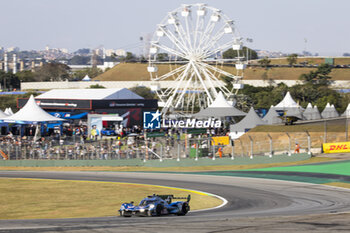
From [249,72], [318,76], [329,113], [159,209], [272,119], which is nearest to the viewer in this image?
[159,209]

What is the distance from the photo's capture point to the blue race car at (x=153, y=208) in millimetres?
18250

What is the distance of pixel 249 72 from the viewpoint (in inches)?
6171

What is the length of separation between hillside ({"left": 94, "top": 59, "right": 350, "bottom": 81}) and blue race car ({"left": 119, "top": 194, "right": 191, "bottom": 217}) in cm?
13000

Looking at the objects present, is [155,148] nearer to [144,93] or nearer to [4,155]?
[4,155]

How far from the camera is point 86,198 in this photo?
26875mm

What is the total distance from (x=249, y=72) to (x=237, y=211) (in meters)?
139

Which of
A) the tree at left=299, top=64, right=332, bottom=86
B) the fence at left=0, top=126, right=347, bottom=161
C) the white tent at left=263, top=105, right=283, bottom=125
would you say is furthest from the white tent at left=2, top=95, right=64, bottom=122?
the tree at left=299, top=64, right=332, bottom=86

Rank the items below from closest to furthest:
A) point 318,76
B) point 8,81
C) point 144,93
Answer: point 144,93 → point 318,76 → point 8,81

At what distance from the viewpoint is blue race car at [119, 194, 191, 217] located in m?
18.2

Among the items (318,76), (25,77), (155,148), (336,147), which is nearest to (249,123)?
(336,147)

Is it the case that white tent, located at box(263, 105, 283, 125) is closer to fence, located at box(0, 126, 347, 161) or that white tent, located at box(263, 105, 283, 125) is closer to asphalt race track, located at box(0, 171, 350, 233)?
fence, located at box(0, 126, 347, 161)

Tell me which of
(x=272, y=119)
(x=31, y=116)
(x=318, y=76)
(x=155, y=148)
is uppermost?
(x=318, y=76)

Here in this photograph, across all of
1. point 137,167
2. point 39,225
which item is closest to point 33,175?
point 137,167

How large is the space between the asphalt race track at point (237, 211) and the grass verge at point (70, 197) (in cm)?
161
